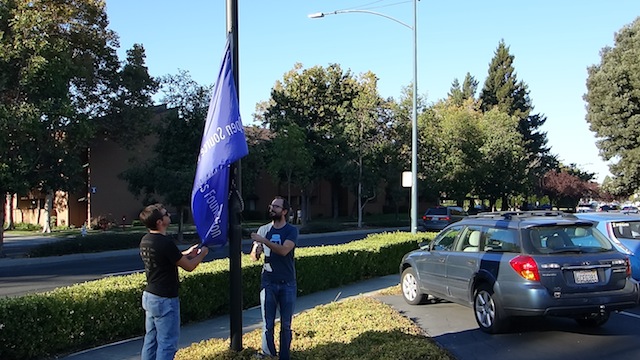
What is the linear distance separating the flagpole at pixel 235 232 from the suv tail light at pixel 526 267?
11.7ft

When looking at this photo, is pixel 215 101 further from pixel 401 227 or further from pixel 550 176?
pixel 550 176

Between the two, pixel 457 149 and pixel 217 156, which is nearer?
pixel 217 156

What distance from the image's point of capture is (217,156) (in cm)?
531

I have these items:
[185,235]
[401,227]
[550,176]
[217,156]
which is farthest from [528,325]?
[550,176]

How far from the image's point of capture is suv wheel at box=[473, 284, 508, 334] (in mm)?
7207

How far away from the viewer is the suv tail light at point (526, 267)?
6.85 m

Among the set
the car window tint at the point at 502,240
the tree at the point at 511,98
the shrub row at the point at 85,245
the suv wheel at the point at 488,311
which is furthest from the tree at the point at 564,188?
the suv wheel at the point at 488,311

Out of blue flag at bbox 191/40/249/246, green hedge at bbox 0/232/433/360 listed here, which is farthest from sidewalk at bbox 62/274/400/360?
blue flag at bbox 191/40/249/246

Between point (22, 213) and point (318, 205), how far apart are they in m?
25.3

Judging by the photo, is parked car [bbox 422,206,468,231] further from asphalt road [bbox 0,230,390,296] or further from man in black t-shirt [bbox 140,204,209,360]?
man in black t-shirt [bbox 140,204,209,360]

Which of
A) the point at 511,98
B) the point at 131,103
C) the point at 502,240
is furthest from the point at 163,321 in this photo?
the point at 511,98

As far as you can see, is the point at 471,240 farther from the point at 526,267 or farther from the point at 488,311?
the point at 526,267

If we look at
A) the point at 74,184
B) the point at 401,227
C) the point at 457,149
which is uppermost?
the point at 457,149

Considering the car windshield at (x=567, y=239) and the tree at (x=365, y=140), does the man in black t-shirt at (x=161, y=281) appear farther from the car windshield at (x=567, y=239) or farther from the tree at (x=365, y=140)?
the tree at (x=365, y=140)
